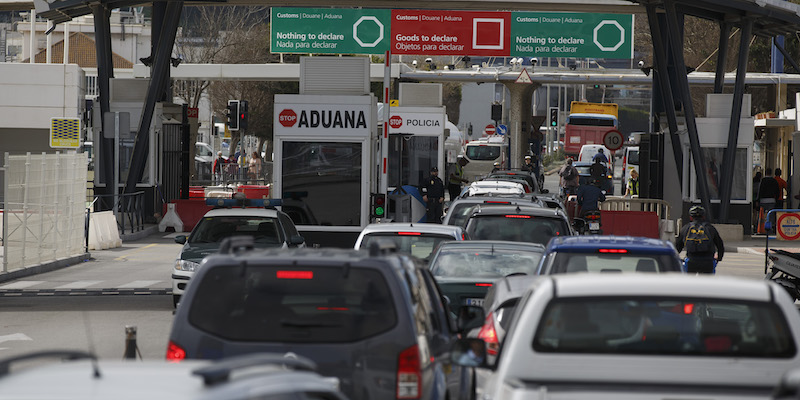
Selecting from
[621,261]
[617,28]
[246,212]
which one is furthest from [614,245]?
[617,28]

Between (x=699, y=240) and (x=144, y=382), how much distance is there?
1265 centimetres

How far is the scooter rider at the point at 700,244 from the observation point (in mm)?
15859

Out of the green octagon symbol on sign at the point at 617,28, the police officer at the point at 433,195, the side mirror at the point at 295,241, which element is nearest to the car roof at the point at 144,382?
the side mirror at the point at 295,241

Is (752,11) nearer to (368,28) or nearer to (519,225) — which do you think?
(368,28)

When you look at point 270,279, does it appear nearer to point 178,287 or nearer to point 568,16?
point 178,287

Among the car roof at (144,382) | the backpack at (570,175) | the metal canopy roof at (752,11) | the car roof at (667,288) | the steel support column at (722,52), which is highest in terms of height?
the metal canopy roof at (752,11)

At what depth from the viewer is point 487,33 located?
37594 mm

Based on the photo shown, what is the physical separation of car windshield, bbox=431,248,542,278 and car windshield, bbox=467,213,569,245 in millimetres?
2738

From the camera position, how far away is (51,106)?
168 ft

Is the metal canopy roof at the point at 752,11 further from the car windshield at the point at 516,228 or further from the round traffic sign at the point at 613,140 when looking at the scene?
the car windshield at the point at 516,228


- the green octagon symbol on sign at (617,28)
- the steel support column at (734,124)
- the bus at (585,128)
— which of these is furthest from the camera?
the bus at (585,128)

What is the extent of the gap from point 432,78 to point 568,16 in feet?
53.3

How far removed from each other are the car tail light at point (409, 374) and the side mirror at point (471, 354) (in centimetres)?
22

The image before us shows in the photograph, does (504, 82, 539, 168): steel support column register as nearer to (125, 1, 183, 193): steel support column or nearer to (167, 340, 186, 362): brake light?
(125, 1, 183, 193): steel support column
